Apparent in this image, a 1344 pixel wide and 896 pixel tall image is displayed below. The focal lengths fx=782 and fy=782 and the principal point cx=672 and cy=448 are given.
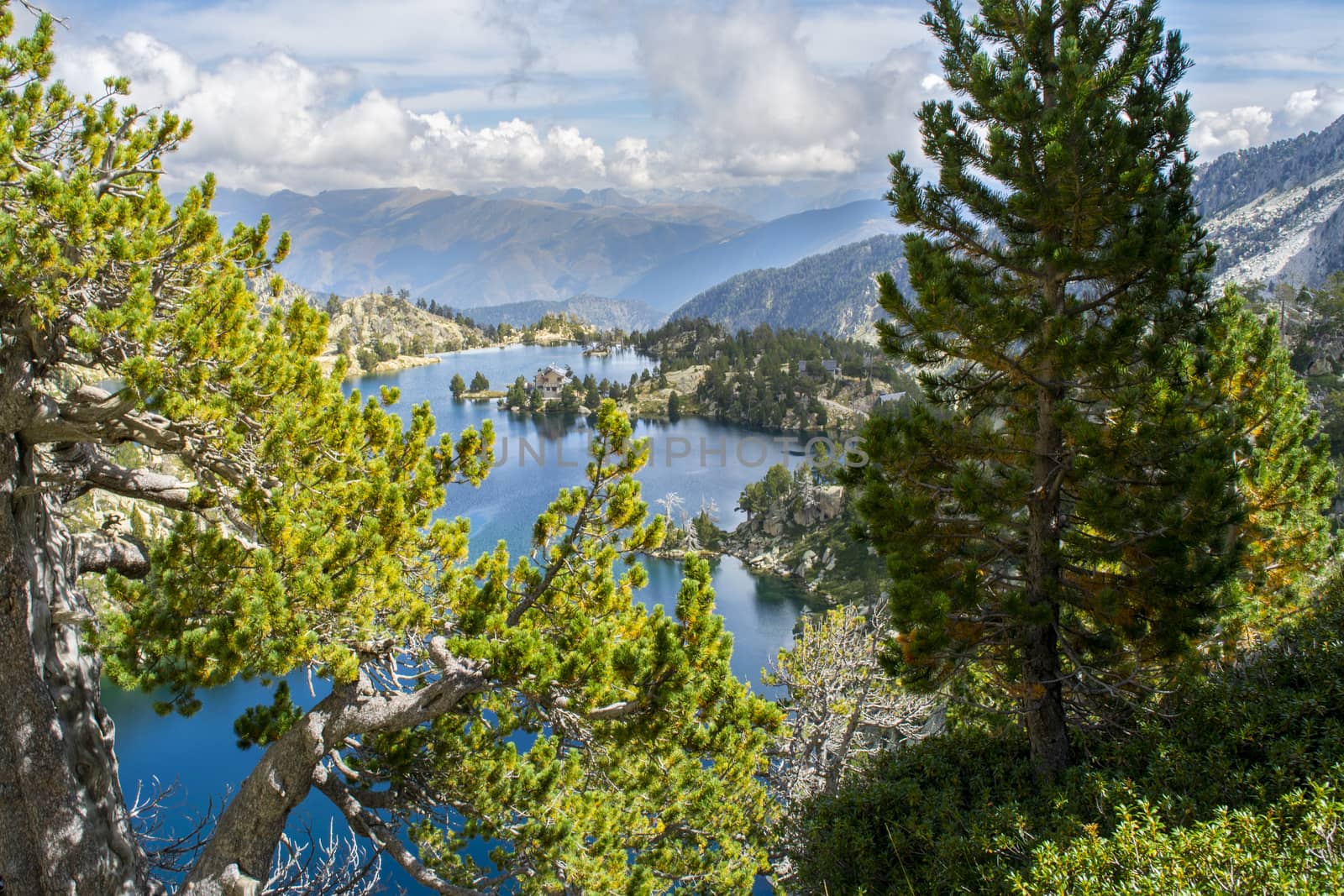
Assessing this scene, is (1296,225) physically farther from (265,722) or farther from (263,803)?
(263,803)

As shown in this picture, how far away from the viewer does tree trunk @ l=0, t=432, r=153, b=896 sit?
16.3 feet

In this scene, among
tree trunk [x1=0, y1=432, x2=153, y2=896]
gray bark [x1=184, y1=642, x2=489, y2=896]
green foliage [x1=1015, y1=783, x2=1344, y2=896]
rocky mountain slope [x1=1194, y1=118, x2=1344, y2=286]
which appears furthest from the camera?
rocky mountain slope [x1=1194, y1=118, x2=1344, y2=286]

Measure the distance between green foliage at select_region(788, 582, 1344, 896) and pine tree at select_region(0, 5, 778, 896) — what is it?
1521mm

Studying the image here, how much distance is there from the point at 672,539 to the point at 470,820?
5066cm

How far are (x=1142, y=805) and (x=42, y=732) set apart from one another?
268 inches

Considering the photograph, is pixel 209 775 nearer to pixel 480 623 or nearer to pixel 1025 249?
pixel 480 623

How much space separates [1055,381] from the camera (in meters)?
7.00

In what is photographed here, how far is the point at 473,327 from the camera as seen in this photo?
598 ft

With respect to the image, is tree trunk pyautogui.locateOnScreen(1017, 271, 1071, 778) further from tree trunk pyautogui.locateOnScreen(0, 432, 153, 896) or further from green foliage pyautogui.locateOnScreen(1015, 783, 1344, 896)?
tree trunk pyautogui.locateOnScreen(0, 432, 153, 896)

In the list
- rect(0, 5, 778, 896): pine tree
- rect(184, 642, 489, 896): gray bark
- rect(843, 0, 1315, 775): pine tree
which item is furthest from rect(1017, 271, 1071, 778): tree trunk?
rect(184, 642, 489, 896): gray bark

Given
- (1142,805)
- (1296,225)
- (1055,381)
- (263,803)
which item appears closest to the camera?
(1142,805)

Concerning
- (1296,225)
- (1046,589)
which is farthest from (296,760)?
(1296,225)

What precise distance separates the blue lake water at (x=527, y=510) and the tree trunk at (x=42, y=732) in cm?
244

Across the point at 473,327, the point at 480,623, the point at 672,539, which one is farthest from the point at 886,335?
the point at 473,327
